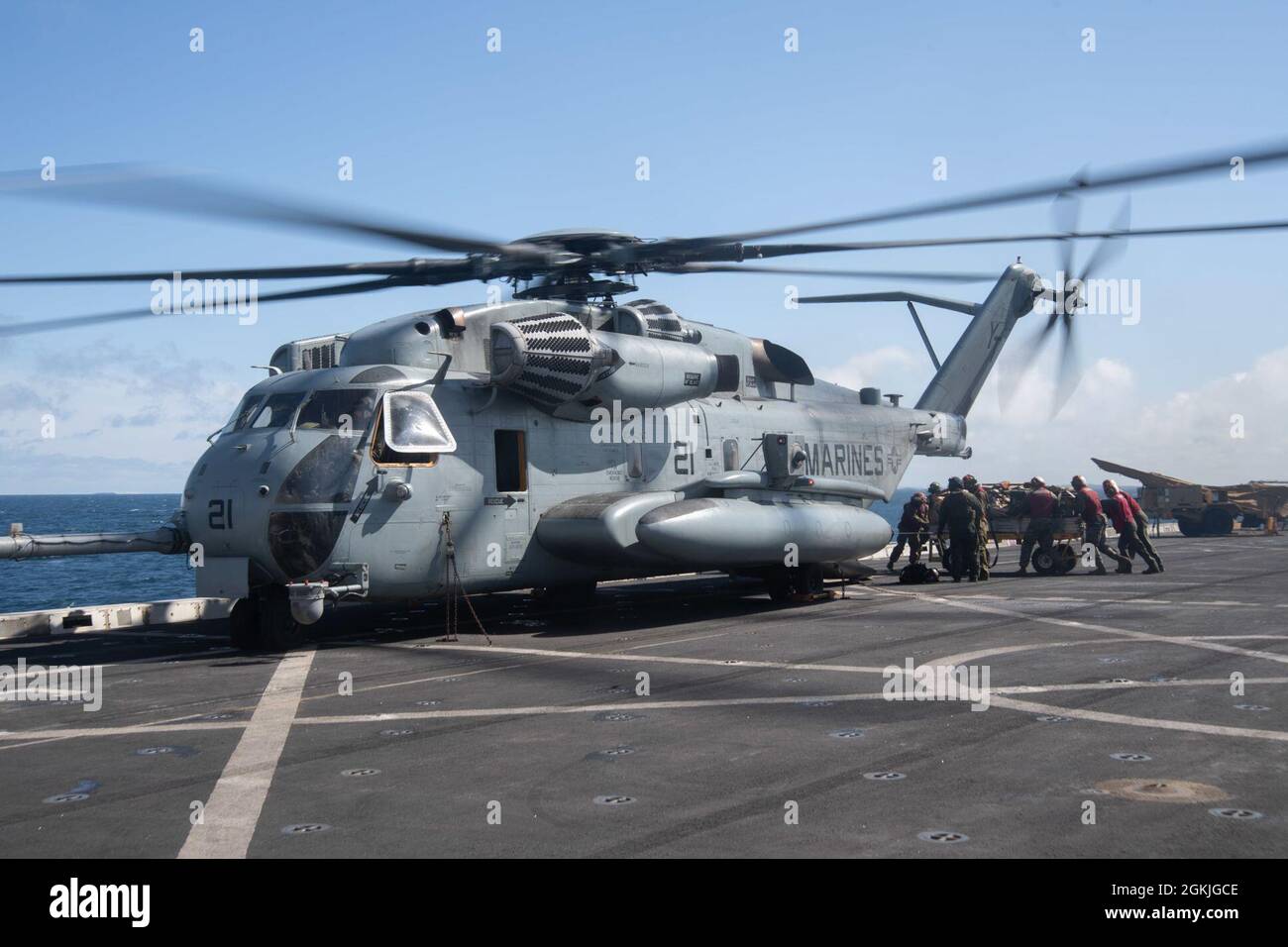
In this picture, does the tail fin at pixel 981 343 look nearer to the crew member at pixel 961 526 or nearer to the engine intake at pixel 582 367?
the crew member at pixel 961 526

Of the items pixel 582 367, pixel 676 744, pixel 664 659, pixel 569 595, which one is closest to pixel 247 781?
pixel 676 744

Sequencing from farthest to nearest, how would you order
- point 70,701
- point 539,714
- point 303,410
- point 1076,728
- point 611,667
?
point 303,410 < point 611,667 < point 70,701 < point 539,714 < point 1076,728

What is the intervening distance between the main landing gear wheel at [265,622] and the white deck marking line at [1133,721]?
9.21m

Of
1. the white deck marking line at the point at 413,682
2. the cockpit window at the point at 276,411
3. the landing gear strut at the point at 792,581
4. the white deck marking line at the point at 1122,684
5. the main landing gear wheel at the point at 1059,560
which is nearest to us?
the white deck marking line at the point at 1122,684

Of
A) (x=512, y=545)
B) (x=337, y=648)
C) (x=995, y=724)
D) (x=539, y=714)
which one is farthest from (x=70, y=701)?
(x=995, y=724)

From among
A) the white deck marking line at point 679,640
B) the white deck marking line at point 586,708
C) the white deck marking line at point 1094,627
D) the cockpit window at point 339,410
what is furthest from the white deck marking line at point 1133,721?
the cockpit window at point 339,410

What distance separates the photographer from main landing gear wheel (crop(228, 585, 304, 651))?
1496 cm

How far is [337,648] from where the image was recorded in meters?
15.4

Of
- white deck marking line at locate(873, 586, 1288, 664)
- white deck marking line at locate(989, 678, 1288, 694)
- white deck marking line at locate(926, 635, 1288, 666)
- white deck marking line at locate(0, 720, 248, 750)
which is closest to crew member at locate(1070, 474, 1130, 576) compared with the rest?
white deck marking line at locate(873, 586, 1288, 664)

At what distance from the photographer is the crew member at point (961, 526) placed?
22.8 m

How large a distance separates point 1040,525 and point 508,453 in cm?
1354

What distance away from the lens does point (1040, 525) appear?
24922 millimetres

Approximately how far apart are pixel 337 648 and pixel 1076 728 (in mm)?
9849
